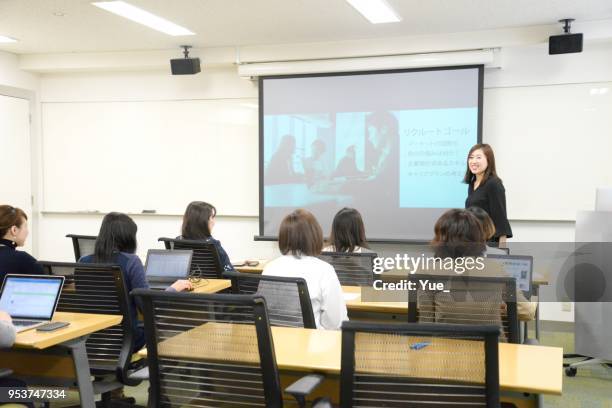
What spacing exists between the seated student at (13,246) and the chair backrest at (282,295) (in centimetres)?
117

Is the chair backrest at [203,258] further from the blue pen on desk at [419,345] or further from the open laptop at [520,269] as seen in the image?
the blue pen on desk at [419,345]

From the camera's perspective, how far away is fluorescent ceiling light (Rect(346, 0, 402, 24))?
4.76 meters

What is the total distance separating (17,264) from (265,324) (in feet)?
6.14

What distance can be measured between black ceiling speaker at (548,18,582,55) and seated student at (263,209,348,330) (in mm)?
3533

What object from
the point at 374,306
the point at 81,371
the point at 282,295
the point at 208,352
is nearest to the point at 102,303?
the point at 81,371

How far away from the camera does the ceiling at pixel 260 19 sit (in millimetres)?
4770

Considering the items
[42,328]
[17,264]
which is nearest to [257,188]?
[17,264]

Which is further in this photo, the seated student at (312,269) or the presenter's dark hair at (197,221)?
the presenter's dark hair at (197,221)

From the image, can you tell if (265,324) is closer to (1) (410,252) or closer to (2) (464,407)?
(2) (464,407)

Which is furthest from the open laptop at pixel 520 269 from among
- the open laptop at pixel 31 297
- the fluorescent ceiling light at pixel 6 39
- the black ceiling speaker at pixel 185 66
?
the fluorescent ceiling light at pixel 6 39

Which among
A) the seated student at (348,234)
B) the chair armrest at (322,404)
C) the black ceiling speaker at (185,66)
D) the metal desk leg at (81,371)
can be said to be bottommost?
the metal desk leg at (81,371)

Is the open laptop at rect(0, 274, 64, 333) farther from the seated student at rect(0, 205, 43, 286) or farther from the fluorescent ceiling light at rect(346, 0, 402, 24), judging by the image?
the fluorescent ceiling light at rect(346, 0, 402, 24)

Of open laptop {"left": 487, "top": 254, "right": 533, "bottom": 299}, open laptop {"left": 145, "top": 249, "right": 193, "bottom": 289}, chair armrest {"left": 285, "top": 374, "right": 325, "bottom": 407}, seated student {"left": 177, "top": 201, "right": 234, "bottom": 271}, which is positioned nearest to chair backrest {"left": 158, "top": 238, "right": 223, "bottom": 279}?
seated student {"left": 177, "top": 201, "right": 234, "bottom": 271}

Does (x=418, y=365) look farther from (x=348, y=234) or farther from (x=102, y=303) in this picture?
(x=348, y=234)
